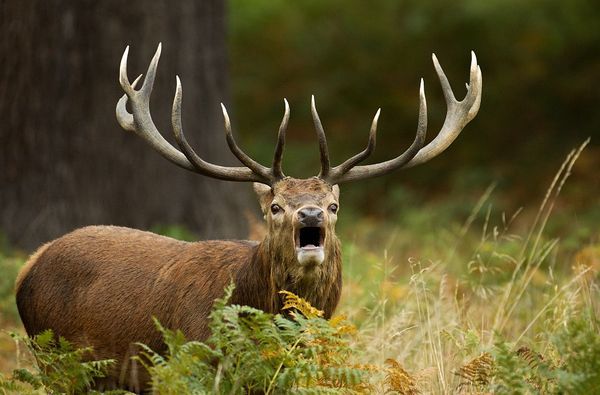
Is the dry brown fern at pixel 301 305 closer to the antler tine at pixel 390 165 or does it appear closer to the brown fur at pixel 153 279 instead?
the brown fur at pixel 153 279

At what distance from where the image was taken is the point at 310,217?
5945 millimetres

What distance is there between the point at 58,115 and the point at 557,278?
4.51 m

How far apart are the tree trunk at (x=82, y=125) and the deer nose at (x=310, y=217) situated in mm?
4289

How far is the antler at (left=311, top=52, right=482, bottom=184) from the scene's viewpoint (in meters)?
6.41

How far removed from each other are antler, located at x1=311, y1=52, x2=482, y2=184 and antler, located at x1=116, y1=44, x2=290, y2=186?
268 millimetres

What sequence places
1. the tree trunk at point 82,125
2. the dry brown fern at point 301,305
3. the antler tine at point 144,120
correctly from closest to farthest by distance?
1. the dry brown fern at point 301,305
2. the antler tine at point 144,120
3. the tree trunk at point 82,125

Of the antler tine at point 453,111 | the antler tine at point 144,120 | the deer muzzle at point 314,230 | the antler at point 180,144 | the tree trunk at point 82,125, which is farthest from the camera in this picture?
the tree trunk at point 82,125

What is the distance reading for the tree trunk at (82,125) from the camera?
9.81 metres

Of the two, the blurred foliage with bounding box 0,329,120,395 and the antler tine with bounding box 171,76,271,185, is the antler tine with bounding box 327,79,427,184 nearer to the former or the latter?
the antler tine with bounding box 171,76,271,185

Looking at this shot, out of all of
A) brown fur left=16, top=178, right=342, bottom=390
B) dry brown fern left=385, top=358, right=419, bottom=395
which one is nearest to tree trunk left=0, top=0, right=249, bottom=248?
brown fur left=16, top=178, right=342, bottom=390

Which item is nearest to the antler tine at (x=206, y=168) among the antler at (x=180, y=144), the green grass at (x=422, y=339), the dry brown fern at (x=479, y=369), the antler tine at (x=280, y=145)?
the antler at (x=180, y=144)

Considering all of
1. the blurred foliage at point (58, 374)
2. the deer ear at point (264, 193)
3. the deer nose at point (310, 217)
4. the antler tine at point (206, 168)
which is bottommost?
the blurred foliage at point (58, 374)

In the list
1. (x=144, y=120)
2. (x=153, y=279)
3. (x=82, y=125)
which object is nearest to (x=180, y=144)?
(x=144, y=120)

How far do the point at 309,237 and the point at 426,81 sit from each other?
1207 centimetres
